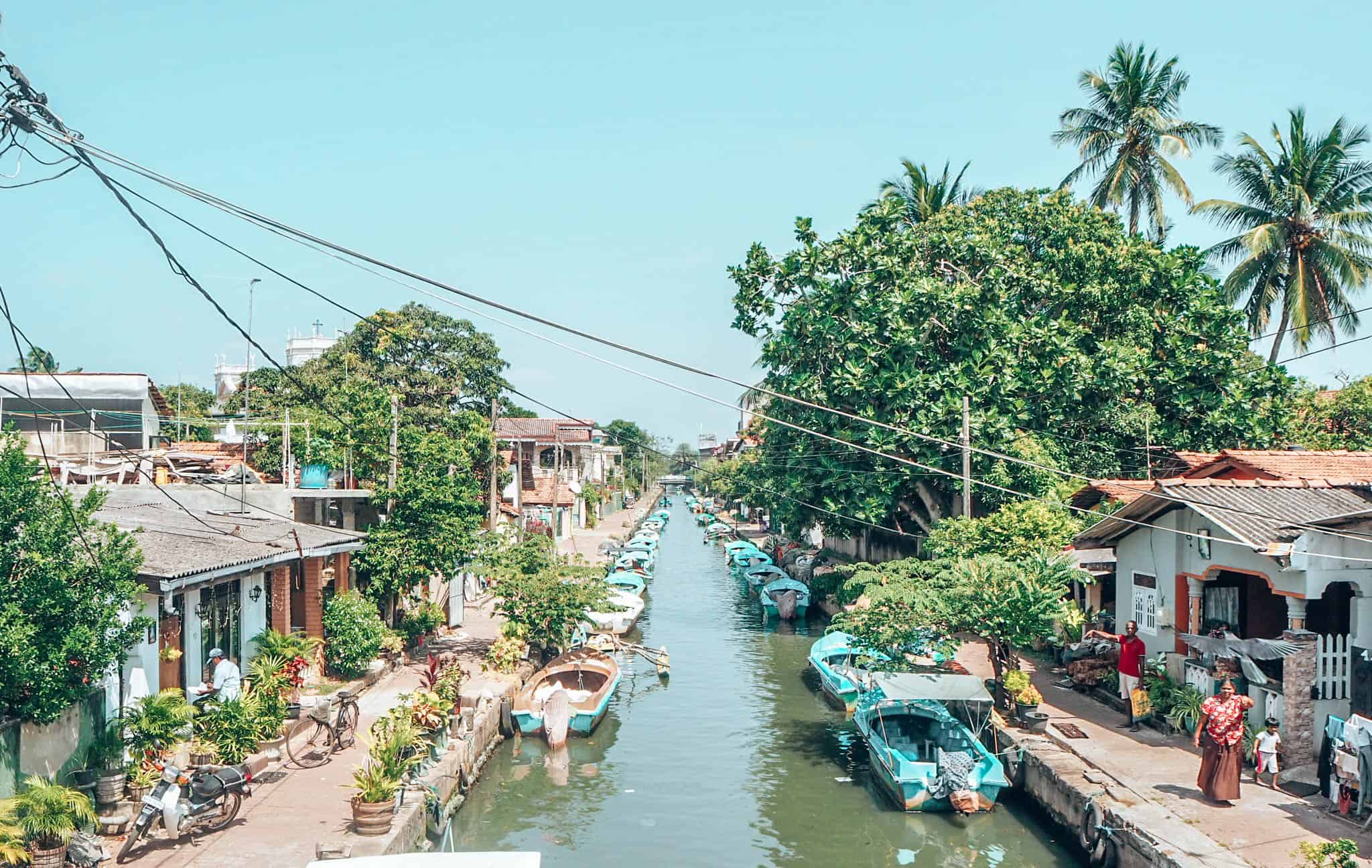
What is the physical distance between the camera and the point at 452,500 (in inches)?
942

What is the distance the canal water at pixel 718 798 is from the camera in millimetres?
15680

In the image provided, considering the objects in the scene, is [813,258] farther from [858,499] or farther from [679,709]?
[679,709]

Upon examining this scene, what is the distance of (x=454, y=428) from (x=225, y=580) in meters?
22.6

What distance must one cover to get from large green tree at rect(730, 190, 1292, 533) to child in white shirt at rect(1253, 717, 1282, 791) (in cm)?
1280

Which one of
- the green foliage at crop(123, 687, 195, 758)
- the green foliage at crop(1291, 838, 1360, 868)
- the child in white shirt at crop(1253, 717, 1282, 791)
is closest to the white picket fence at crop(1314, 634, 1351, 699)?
the child in white shirt at crop(1253, 717, 1282, 791)

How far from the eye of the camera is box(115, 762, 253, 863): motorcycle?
11703mm

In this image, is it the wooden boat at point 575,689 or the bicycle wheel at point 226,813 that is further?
the wooden boat at point 575,689

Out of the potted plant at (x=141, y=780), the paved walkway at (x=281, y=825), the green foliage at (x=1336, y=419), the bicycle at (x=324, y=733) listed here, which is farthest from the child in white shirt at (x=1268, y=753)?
the green foliage at (x=1336, y=419)

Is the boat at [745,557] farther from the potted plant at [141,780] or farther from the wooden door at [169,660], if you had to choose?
the potted plant at [141,780]

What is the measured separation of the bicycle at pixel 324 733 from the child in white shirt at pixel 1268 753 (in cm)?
1272

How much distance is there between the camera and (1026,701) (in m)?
18.2

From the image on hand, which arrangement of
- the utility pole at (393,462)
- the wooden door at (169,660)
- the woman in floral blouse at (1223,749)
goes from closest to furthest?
the woman in floral blouse at (1223,749) → the wooden door at (169,660) → the utility pole at (393,462)

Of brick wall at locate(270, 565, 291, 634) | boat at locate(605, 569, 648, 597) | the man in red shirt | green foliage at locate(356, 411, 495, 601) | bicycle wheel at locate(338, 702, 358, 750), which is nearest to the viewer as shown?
bicycle wheel at locate(338, 702, 358, 750)

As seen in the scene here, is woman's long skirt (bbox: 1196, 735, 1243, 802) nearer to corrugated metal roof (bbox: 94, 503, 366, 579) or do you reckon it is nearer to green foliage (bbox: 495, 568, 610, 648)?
corrugated metal roof (bbox: 94, 503, 366, 579)
